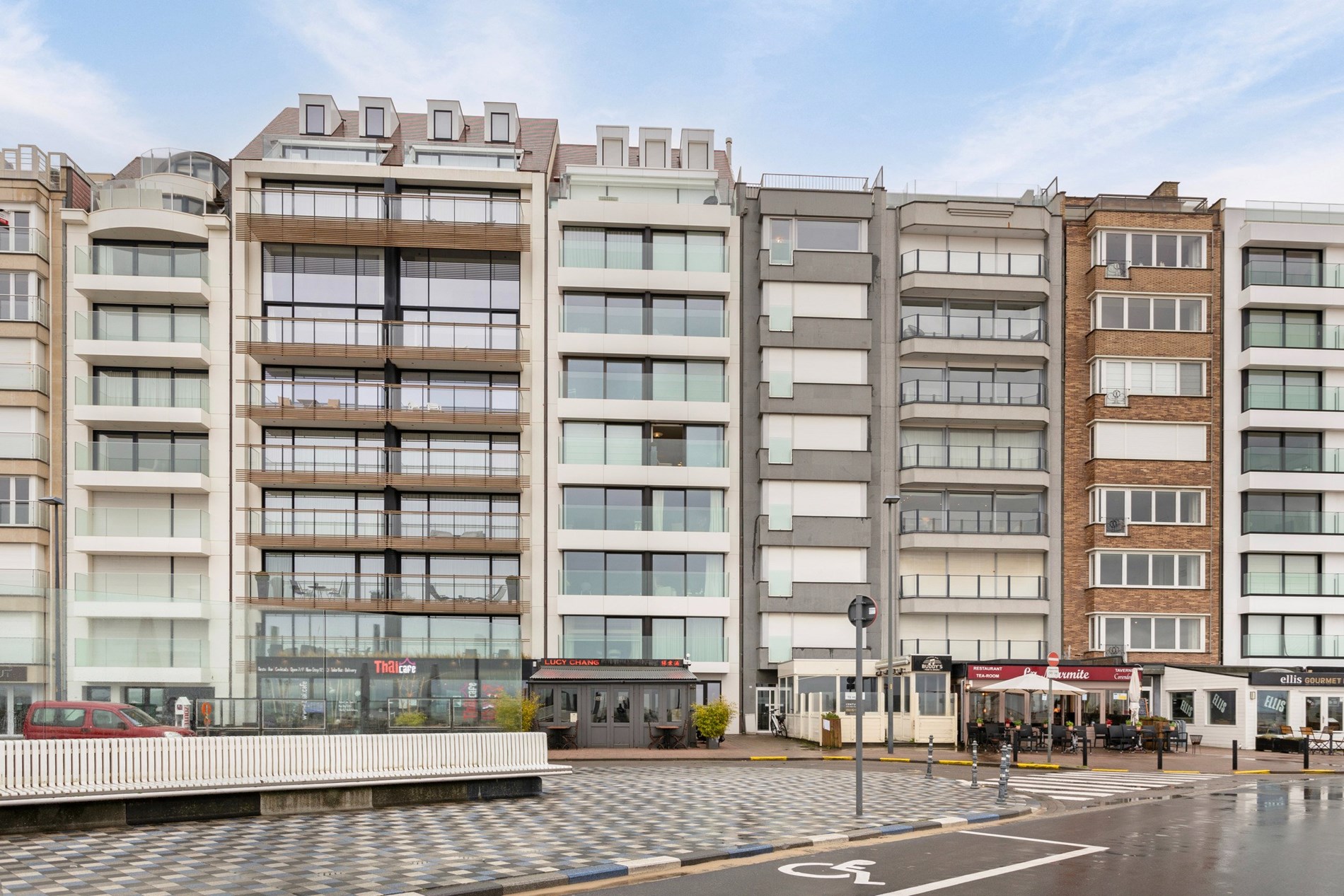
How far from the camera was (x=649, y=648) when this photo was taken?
46.2 meters

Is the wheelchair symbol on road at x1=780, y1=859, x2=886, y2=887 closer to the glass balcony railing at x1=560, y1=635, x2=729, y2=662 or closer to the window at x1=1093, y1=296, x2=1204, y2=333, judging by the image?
the glass balcony railing at x1=560, y1=635, x2=729, y2=662

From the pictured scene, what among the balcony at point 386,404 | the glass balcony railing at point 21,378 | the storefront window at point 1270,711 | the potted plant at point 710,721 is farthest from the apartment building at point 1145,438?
the glass balcony railing at point 21,378

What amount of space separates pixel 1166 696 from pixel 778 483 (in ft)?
54.9

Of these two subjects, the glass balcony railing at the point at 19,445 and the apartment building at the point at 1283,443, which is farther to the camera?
the apartment building at the point at 1283,443

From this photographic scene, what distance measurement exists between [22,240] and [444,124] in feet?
56.2

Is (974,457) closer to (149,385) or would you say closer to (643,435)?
(643,435)

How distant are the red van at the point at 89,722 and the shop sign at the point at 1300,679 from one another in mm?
35180

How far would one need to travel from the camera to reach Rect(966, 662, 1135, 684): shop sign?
A: 37.7 metres

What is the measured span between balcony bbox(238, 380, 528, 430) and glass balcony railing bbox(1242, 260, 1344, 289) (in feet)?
98.4

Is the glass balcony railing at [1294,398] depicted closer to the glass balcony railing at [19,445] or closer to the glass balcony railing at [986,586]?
the glass balcony railing at [986,586]

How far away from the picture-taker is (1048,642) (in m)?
48.0

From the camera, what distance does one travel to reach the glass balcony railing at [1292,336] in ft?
158

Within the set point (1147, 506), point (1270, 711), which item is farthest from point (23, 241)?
point (1270, 711)

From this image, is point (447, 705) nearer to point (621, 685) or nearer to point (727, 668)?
point (621, 685)
